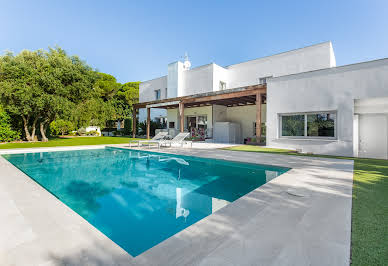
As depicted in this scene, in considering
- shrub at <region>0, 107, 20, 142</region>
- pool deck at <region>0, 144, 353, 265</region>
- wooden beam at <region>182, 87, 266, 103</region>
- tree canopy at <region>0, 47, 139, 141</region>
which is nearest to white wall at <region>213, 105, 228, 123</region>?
wooden beam at <region>182, 87, 266, 103</region>

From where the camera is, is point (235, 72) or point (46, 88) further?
point (235, 72)

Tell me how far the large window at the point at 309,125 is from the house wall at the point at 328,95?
27 centimetres

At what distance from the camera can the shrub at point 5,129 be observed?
12567 mm

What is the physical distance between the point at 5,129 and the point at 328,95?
63.6 ft

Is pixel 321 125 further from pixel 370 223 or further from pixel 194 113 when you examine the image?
pixel 194 113

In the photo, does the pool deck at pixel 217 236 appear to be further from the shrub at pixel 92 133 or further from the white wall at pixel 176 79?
the shrub at pixel 92 133

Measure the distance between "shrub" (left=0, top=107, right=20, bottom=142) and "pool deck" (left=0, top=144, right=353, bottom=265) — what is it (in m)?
13.6

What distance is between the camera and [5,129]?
42.1 ft

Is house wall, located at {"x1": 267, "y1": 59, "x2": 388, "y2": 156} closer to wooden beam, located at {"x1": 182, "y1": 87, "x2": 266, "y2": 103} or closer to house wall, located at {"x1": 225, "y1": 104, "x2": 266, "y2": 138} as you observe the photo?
wooden beam, located at {"x1": 182, "y1": 87, "x2": 266, "y2": 103}

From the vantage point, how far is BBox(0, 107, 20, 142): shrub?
41.2 feet

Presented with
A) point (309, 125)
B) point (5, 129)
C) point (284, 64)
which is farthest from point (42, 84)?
point (284, 64)

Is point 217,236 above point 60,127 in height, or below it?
below

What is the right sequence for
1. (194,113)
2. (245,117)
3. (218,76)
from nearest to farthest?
(245,117) → (218,76) → (194,113)

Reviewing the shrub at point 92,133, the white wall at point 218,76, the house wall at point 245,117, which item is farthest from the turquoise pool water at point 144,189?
the shrub at point 92,133
